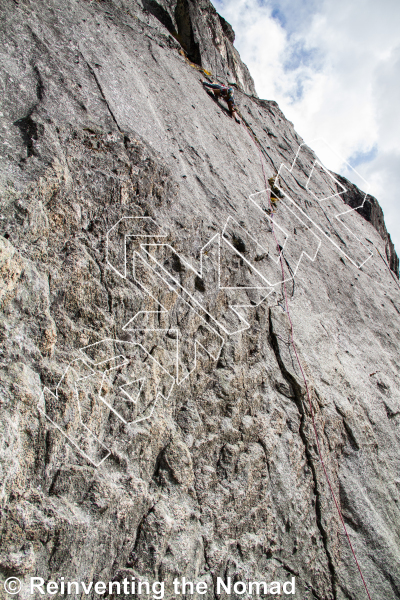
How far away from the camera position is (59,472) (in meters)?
2.71

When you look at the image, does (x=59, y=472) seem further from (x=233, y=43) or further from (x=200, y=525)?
(x=233, y=43)

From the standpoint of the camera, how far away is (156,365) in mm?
3574

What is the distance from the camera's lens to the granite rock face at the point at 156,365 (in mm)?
2789

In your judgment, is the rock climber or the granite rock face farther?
the rock climber

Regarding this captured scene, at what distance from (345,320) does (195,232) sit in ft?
9.65

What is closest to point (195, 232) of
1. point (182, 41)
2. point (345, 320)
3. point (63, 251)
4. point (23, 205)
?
point (63, 251)

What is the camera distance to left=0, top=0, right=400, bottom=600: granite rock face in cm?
279
